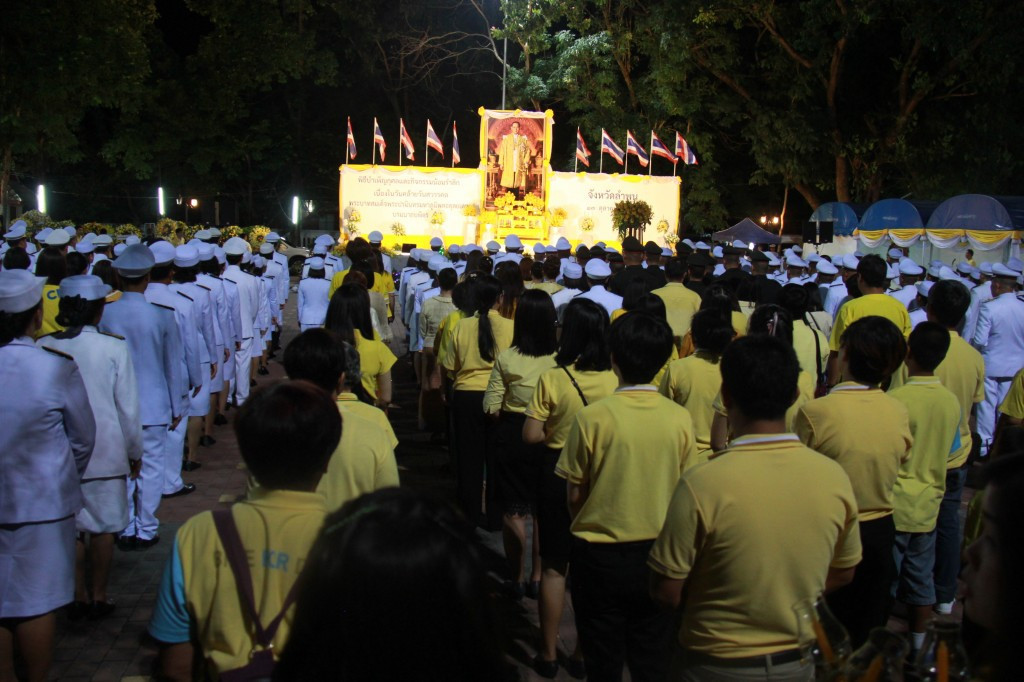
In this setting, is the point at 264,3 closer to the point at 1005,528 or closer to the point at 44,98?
the point at 44,98

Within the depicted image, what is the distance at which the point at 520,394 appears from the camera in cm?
524

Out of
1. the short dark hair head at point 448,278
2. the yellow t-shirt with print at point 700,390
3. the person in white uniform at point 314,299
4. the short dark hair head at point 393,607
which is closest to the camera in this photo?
the short dark hair head at point 393,607

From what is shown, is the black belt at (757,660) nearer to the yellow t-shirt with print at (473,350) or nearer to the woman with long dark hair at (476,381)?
the woman with long dark hair at (476,381)

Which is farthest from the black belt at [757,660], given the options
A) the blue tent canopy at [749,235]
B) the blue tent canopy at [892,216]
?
the blue tent canopy at [749,235]

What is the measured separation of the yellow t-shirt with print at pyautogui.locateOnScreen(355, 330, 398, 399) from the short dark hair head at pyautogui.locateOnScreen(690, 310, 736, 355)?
5.71 feet

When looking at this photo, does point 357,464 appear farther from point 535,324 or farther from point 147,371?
point 147,371

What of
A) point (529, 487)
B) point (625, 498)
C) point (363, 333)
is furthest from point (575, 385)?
point (363, 333)

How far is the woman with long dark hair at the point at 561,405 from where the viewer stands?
14.5 feet

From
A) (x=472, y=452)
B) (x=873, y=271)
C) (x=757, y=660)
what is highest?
(x=873, y=271)

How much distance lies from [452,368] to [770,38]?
2432 centimetres

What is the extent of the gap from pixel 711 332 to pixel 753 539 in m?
2.21

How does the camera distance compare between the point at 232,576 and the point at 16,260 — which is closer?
the point at 232,576

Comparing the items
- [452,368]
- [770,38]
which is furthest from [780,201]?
[452,368]

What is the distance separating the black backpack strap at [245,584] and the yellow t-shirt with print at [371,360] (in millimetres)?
2843
